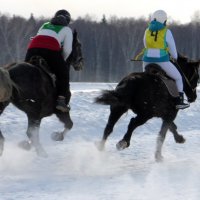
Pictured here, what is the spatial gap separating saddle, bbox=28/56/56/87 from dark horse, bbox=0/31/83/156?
2 centimetres

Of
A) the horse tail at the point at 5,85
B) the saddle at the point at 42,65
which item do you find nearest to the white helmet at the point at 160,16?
the saddle at the point at 42,65

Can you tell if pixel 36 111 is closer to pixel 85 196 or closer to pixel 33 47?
pixel 33 47

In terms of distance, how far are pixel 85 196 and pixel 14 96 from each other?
2475 millimetres

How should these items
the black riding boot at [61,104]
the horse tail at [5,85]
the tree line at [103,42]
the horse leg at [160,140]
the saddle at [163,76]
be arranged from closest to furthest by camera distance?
the horse tail at [5,85]
the black riding boot at [61,104]
the horse leg at [160,140]
the saddle at [163,76]
the tree line at [103,42]

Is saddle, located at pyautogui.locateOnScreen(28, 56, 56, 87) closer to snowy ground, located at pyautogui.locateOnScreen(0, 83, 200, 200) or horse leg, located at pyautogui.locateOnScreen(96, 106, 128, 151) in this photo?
horse leg, located at pyautogui.locateOnScreen(96, 106, 128, 151)

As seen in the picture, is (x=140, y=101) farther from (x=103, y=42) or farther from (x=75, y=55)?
(x=103, y=42)

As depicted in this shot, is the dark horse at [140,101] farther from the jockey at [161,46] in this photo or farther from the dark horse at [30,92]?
the dark horse at [30,92]

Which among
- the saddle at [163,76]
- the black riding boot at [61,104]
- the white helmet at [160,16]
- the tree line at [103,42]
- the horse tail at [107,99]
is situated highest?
the white helmet at [160,16]

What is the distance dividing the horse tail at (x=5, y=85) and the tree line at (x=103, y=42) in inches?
2036

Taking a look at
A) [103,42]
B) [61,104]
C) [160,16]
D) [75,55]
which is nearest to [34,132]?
[61,104]

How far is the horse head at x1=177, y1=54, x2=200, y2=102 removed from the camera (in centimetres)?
928

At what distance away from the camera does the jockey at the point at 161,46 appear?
862 cm

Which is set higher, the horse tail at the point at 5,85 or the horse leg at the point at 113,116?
the horse tail at the point at 5,85

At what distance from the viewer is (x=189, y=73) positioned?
9.39 metres
